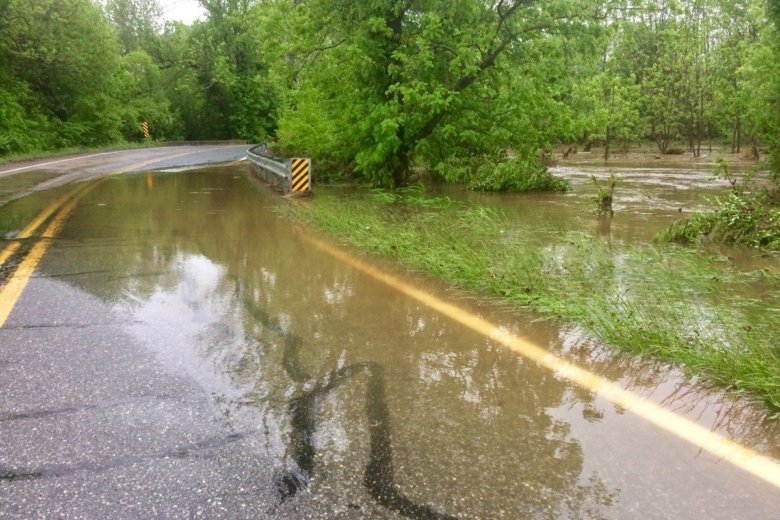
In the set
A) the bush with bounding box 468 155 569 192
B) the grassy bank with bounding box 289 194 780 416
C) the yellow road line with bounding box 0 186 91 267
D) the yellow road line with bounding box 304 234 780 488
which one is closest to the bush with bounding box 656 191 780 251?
the grassy bank with bounding box 289 194 780 416

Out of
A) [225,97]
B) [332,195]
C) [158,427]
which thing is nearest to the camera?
[158,427]

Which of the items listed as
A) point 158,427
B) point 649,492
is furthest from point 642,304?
point 158,427

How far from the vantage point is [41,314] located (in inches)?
207

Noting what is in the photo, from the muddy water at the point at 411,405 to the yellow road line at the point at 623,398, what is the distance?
82 mm

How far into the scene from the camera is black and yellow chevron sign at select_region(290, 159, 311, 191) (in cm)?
1484

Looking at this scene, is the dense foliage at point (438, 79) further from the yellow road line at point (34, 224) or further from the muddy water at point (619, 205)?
the yellow road line at point (34, 224)

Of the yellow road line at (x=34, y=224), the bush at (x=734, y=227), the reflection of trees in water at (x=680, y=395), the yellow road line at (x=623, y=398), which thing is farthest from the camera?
the bush at (x=734, y=227)

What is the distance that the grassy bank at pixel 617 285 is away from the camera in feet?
14.1

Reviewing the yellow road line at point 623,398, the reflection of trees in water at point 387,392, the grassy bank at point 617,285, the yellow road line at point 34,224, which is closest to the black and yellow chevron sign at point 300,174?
the grassy bank at point 617,285

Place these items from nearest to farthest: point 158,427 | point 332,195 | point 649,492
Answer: point 649,492, point 158,427, point 332,195

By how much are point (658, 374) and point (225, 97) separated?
5730 cm

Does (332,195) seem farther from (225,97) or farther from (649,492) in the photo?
(225,97)

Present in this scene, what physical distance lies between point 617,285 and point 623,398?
110 inches

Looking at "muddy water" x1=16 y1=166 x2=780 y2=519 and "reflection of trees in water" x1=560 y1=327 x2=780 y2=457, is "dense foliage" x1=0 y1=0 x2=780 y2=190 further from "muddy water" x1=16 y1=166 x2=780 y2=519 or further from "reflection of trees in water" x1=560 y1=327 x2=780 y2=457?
"reflection of trees in water" x1=560 y1=327 x2=780 y2=457
